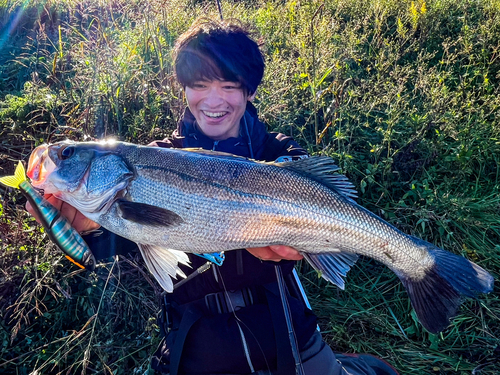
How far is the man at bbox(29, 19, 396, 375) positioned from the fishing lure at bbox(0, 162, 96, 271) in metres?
0.12

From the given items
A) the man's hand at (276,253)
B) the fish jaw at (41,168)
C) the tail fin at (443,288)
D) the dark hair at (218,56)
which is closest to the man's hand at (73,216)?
the fish jaw at (41,168)

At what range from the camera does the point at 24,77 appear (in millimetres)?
4832

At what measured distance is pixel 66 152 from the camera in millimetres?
1889

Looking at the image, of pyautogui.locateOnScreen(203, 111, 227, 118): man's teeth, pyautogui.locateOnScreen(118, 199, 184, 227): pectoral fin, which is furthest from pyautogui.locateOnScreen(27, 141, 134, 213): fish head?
pyautogui.locateOnScreen(203, 111, 227, 118): man's teeth

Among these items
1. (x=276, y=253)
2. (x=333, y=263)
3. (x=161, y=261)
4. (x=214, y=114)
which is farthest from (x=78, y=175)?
(x=333, y=263)

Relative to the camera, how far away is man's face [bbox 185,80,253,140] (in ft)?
7.66

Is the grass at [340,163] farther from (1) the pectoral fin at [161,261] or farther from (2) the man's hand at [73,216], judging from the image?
(1) the pectoral fin at [161,261]

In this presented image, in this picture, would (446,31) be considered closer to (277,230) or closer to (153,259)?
(277,230)

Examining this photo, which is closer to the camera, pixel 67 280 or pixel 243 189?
pixel 243 189

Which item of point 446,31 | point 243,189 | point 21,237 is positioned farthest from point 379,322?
point 446,31

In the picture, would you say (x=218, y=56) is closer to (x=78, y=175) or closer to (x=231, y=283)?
(x=78, y=175)

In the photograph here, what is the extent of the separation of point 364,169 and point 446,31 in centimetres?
263

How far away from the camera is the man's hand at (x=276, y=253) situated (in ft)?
6.23

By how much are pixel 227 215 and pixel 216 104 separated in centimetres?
84
